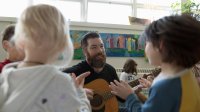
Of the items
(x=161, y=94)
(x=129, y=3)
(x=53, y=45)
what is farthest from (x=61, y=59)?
(x=129, y=3)

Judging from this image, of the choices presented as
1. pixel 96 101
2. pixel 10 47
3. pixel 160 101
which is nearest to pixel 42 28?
pixel 160 101

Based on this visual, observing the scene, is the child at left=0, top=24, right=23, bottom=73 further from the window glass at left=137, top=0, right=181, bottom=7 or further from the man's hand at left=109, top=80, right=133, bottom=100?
the window glass at left=137, top=0, right=181, bottom=7

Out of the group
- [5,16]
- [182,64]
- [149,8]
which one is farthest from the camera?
[149,8]

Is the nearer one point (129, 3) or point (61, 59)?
point (61, 59)

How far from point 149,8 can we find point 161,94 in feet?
15.2

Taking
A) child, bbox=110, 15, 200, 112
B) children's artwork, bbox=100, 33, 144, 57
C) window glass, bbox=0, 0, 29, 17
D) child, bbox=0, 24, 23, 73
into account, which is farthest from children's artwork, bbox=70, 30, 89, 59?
child, bbox=110, 15, 200, 112

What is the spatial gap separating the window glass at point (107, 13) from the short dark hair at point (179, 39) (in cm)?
394

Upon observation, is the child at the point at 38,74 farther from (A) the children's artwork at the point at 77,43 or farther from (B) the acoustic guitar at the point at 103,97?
(A) the children's artwork at the point at 77,43

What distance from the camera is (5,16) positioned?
422cm

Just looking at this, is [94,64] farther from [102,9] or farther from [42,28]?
[102,9]

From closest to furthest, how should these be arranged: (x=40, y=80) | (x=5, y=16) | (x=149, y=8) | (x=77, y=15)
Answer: (x=40, y=80)
(x=5, y=16)
(x=77, y=15)
(x=149, y=8)

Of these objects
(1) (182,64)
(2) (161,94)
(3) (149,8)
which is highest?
(3) (149,8)

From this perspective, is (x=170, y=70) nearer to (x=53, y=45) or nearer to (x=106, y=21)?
(x=53, y=45)

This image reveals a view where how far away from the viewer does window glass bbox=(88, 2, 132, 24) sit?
5.07m
